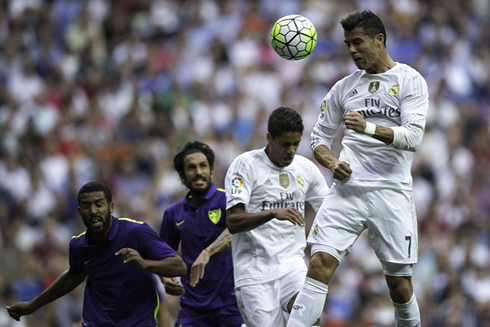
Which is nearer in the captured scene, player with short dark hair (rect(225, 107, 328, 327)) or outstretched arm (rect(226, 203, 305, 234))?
outstretched arm (rect(226, 203, 305, 234))

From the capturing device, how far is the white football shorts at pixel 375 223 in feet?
23.9

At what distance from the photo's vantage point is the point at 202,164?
29.1 ft

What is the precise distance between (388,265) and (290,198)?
1.17 m

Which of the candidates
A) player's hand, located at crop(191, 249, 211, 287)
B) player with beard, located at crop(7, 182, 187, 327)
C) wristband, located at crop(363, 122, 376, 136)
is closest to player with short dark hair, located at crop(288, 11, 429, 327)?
wristband, located at crop(363, 122, 376, 136)

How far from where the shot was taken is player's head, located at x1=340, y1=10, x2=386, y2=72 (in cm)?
726

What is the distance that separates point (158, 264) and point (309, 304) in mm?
1310

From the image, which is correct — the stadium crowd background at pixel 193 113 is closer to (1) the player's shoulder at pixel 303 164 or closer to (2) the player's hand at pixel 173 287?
(1) the player's shoulder at pixel 303 164

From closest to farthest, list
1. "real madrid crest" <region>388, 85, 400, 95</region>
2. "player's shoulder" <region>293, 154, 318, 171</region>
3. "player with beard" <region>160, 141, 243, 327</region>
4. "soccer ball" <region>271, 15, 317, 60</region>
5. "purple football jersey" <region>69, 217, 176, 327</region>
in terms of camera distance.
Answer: "real madrid crest" <region>388, 85, 400, 95</region> → "purple football jersey" <region>69, 217, 176, 327</region> → "player's shoulder" <region>293, 154, 318, 171</region> → "soccer ball" <region>271, 15, 317, 60</region> → "player with beard" <region>160, 141, 243, 327</region>

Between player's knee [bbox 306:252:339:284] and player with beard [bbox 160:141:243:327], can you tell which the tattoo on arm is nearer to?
player with beard [bbox 160:141:243:327]

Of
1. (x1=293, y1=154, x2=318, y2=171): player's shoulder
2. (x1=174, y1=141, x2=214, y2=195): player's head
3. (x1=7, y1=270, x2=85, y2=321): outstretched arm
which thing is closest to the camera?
(x1=7, y1=270, x2=85, y2=321): outstretched arm

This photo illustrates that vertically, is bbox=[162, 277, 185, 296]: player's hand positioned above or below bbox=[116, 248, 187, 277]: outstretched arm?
below

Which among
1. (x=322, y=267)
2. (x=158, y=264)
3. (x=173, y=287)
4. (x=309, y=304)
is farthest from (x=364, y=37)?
(x=173, y=287)

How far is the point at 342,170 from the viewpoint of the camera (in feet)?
23.8

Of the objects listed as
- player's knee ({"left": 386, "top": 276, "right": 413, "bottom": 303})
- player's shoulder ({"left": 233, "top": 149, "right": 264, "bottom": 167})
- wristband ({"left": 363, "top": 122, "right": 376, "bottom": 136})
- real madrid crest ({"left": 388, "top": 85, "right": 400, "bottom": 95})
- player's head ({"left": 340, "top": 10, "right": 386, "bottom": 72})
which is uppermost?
player's head ({"left": 340, "top": 10, "right": 386, "bottom": 72})
